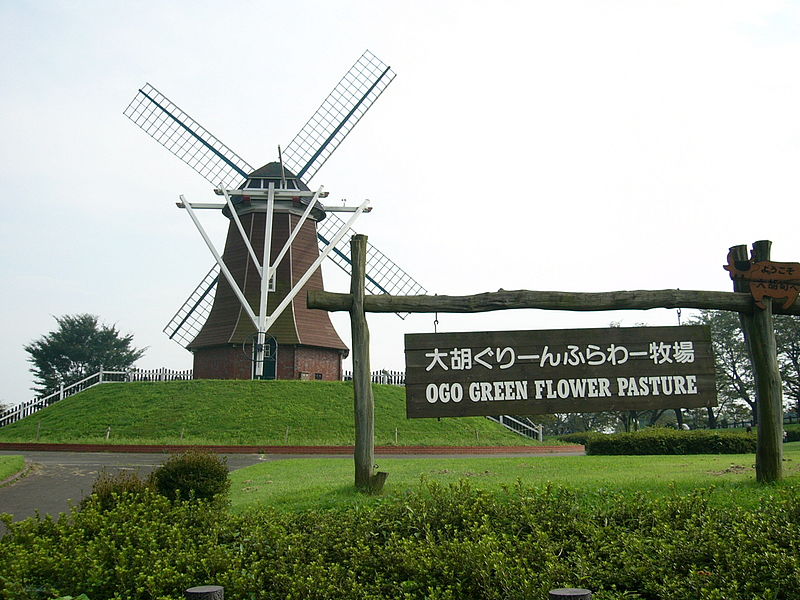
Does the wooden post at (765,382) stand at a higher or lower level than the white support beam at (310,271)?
lower

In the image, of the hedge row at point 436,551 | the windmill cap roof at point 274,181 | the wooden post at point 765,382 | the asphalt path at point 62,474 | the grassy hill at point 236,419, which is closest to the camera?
the hedge row at point 436,551

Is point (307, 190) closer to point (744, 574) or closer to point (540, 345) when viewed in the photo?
point (540, 345)

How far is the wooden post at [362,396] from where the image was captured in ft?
27.7

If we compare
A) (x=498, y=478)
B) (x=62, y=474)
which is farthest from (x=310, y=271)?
(x=498, y=478)

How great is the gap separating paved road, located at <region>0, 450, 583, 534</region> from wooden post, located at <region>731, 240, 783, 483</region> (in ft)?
28.7

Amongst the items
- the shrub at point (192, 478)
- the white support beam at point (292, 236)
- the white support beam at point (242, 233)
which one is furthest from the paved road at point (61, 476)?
the white support beam at point (242, 233)

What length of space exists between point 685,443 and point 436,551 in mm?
16023

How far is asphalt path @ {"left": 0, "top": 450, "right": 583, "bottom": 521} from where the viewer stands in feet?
37.8

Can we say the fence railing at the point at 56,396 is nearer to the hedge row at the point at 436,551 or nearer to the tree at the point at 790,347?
the hedge row at the point at 436,551

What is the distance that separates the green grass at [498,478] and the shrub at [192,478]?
457 millimetres

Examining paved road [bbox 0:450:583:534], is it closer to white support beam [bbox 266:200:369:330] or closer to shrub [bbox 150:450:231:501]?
shrub [bbox 150:450:231:501]

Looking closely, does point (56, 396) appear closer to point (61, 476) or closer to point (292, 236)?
point (292, 236)

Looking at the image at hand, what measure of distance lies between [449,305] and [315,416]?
64.4ft

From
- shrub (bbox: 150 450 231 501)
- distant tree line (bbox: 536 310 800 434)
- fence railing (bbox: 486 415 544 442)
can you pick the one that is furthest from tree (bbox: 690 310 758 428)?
shrub (bbox: 150 450 231 501)
